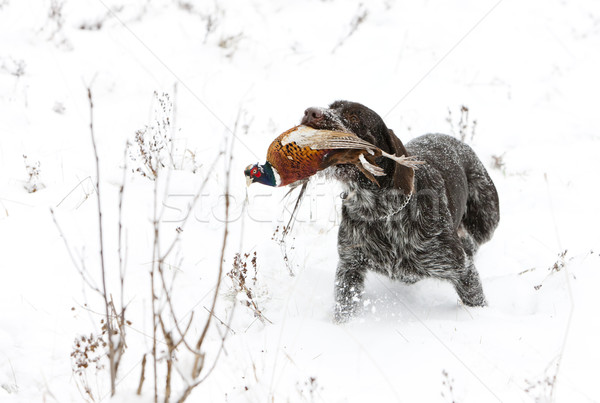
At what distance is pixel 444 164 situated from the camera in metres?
3.52

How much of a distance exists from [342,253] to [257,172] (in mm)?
1062

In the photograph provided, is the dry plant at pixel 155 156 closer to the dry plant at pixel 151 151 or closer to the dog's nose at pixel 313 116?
the dry plant at pixel 151 151

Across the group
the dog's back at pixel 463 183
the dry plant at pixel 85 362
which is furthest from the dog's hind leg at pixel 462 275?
the dry plant at pixel 85 362

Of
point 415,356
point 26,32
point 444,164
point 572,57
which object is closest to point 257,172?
point 415,356

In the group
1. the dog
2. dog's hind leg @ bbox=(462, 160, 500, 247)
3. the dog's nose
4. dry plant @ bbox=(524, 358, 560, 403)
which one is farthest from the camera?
dog's hind leg @ bbox=(462, 160, 500, 247)

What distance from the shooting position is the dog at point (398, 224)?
2.87 metres

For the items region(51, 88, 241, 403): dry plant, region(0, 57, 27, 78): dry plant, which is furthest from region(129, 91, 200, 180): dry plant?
region(0, 57, 27, 78): dry plant

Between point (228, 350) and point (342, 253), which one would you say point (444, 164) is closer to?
point (342, 253)

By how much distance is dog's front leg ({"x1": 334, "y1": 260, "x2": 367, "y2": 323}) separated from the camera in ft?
10.8

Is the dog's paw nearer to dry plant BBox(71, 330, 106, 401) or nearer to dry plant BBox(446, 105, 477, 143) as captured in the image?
dry plant BBox(71, 330, 106, 401)

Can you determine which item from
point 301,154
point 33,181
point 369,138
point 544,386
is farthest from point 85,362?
point 33,181

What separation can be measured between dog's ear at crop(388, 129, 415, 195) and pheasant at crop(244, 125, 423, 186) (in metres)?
0.22

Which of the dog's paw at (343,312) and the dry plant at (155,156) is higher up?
the dry plant at (155,156)

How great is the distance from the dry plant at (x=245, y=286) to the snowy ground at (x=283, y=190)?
5cm
